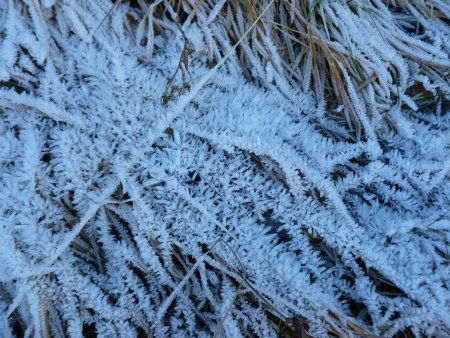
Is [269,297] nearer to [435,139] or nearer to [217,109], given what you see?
[217,109]

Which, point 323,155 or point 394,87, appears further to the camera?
point 394,87

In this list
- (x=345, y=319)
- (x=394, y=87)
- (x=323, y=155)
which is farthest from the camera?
(x=394, y=87)

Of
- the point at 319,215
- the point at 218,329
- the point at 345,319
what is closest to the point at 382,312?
the point at 345,319

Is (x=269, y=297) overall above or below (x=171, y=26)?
below

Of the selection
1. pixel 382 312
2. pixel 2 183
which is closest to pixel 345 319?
pixel 382 312

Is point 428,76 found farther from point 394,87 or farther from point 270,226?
point 270,226

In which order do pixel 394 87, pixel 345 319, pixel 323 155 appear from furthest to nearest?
pixel 394 87 < pixel 323 155 < pixel 345 319

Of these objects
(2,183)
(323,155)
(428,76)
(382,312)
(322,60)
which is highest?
(428,76)
